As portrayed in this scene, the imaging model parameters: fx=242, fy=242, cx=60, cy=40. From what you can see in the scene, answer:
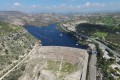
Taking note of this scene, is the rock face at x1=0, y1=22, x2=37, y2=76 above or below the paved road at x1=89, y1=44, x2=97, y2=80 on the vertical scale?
above

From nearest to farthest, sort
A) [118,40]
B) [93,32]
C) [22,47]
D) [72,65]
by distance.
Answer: [72,65] → [22,47] → [118,40] → [93,32]

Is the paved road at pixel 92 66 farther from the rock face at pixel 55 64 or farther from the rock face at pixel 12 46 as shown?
the rock face at pixel 12 46

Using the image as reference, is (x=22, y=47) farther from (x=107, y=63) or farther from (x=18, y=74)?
(x=107, y=63)

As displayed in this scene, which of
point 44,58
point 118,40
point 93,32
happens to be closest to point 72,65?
point 44,58

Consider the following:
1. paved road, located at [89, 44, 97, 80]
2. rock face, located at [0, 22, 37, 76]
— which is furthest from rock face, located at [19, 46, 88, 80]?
rock face, located at [0, 22, 37, 76]

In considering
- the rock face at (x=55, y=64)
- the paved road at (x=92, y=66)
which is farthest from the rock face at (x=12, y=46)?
the paved road at (x=92, y=66)

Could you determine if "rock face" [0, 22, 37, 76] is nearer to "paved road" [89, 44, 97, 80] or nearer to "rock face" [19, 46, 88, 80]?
"rock face" [19, 46, 88, 80]
